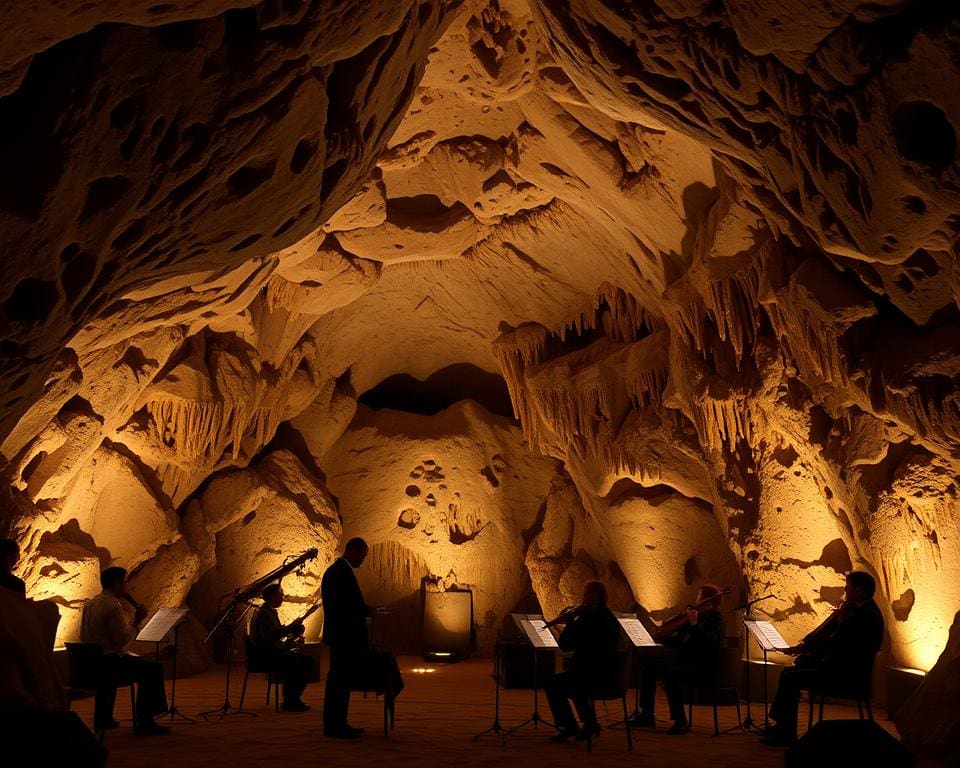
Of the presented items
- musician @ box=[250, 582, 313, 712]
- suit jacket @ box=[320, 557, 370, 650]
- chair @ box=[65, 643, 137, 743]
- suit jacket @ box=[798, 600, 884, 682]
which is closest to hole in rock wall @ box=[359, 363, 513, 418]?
musician @ box=[250, 582, 313, 712]

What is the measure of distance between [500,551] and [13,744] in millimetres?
10384

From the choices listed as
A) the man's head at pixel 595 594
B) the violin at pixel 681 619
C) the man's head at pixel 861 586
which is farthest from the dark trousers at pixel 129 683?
the man's head at pixel 861 586

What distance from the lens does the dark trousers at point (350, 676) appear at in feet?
22.1

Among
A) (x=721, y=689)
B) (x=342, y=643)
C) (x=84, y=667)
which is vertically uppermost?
(x=342, y=643)

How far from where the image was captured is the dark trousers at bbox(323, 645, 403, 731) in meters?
6.73

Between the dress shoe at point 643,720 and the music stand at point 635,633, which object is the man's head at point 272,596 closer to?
the music stand at point 635,633

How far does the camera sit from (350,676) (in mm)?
6734

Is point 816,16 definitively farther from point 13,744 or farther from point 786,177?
point 13,744

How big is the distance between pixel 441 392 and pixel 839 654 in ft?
33.9

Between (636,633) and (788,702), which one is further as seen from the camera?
(636,633)

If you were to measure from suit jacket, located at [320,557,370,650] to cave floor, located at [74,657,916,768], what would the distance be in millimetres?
733

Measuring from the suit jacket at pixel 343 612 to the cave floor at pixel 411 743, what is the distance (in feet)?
2.41

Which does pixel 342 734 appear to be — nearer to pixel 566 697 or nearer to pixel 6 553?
pixel 566 697

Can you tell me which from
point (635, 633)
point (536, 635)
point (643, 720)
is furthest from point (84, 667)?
point (643, 720)
